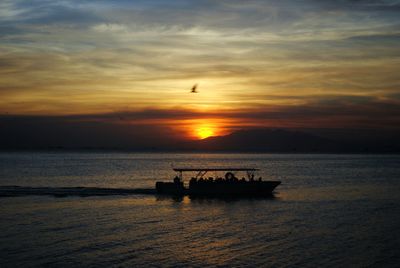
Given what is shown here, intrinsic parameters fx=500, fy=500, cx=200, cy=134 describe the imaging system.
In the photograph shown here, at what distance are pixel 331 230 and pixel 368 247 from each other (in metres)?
6.64

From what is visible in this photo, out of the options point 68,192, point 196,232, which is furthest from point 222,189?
point 196,232

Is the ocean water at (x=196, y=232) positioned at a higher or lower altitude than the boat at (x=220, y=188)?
lower

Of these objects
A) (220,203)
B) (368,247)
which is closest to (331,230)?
(368,247)

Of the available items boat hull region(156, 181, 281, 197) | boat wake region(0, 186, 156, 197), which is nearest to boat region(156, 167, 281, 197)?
boat hull region(156, 181, 281, 197)

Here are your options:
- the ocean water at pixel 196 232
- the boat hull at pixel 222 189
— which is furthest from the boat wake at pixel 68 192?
the boat hull at pixel 222 189

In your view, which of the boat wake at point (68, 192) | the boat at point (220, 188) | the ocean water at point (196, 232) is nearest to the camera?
the ocean water at point (196, 232)

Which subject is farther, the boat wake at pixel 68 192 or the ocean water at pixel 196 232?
the boat wake at pixel 68 192

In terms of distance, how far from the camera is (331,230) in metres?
41.0

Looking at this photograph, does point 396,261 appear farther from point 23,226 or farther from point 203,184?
point 203,184

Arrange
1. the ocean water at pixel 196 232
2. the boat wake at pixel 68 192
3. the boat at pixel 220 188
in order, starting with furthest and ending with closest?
the boat wake at pixel 68 192 < the boat at pixel 220 188 < the ocean water at pixel 196 232

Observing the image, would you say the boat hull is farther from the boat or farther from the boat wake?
the boat wake

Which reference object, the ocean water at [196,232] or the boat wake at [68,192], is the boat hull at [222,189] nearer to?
the ocean water at [196,232]

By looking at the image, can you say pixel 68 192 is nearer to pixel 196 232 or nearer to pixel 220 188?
pixel 220 188

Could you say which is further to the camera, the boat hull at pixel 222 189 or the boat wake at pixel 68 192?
the boat wake at pixel 68 192
